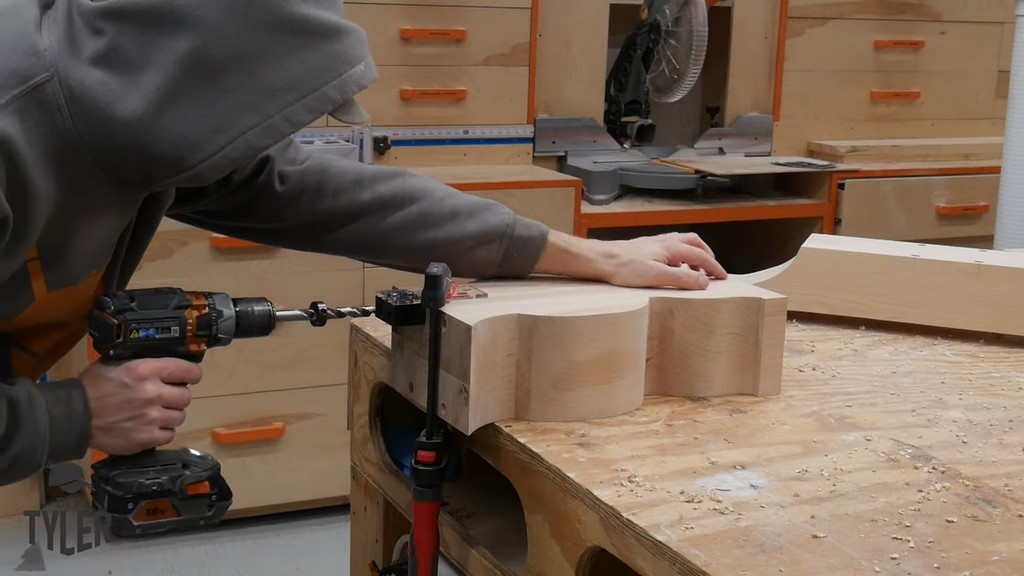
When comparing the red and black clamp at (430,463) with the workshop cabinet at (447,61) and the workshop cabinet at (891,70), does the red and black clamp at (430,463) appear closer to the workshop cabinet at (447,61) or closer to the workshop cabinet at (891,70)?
the workshop cabinet at (447,61)

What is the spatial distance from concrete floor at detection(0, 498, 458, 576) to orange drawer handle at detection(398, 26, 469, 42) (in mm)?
1219

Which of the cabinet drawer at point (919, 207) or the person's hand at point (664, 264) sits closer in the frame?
the person's hand at point (664, 264)

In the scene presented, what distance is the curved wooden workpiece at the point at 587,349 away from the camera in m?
1.22

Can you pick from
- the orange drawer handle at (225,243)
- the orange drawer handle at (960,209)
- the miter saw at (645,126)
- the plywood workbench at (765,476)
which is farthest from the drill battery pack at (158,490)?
the orange drawer handle at (960,209)

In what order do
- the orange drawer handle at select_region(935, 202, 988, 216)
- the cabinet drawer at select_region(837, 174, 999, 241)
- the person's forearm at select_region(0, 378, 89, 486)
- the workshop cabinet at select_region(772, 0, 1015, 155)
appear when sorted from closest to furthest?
the person's forearm at select_region(0, 378, 89, 486) → the cabinet drawer at select_region(837, 174, 999, 241) → the orange drawer handle at select_region(935, 202, 988, 216) → the workshop cabinet at select_region(772, 0, 1015, 155)

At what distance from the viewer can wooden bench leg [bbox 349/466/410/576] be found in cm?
155

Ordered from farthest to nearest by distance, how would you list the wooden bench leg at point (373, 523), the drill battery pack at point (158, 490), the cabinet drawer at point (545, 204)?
the cabinet drawer at point (545, 204) → the wooden bench leg at point (373, 523) → the drill battery pack at point (158, 490)

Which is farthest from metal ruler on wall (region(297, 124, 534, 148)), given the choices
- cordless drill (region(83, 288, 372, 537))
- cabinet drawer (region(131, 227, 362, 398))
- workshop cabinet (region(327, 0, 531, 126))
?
cordless drill (region(83, 288, 372, 537))

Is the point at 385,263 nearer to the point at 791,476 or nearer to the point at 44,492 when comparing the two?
the point at 791,476

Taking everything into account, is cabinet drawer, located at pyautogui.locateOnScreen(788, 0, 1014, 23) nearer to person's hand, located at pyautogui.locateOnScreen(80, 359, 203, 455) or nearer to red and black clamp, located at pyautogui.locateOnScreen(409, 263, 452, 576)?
red and black clamp, located at pyautogui.locateOnScreen(409, 263, 452, 576)

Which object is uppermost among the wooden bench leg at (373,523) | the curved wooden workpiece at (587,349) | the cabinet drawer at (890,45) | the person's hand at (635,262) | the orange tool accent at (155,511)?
the cabinet drawer at (890,45)

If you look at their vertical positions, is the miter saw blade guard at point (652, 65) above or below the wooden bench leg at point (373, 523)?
above

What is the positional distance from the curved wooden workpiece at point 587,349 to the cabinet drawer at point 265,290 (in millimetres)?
1215

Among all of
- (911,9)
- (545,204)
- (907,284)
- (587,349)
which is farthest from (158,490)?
(911,9)
